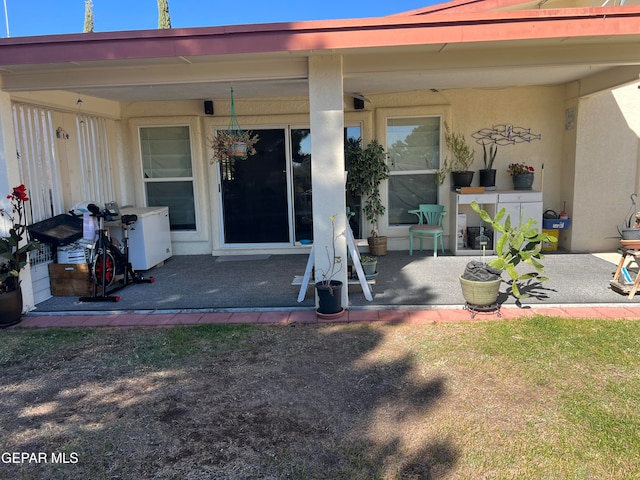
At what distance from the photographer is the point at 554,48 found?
4.39m

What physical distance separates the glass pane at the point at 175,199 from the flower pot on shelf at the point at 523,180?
4.97 metres

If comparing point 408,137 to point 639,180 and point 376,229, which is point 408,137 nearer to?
point 376,229

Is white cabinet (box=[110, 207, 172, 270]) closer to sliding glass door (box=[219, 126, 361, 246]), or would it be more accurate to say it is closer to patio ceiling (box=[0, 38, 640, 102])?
sliding glass door (box=[219, 126, 361, 246])

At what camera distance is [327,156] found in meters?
4.46

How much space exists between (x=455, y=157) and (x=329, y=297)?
3.89m

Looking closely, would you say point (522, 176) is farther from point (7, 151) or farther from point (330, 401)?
point (7, 151)

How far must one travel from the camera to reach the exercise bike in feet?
17.3

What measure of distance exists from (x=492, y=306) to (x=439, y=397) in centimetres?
168

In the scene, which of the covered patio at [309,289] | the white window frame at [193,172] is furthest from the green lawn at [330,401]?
the white window frame at [193,172]

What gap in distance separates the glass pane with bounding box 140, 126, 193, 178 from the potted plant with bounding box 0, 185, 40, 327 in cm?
283

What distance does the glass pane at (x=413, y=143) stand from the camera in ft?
24.0

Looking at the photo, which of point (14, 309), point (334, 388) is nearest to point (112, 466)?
point (334, 388)

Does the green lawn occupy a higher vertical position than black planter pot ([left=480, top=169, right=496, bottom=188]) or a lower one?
lower

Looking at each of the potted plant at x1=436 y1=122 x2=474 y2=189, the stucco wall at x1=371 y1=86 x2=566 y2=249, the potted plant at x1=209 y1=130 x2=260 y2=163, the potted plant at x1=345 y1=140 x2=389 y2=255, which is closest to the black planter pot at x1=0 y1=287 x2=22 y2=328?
the potted plant at x1=209 y1=130 x2=260 y2=163
